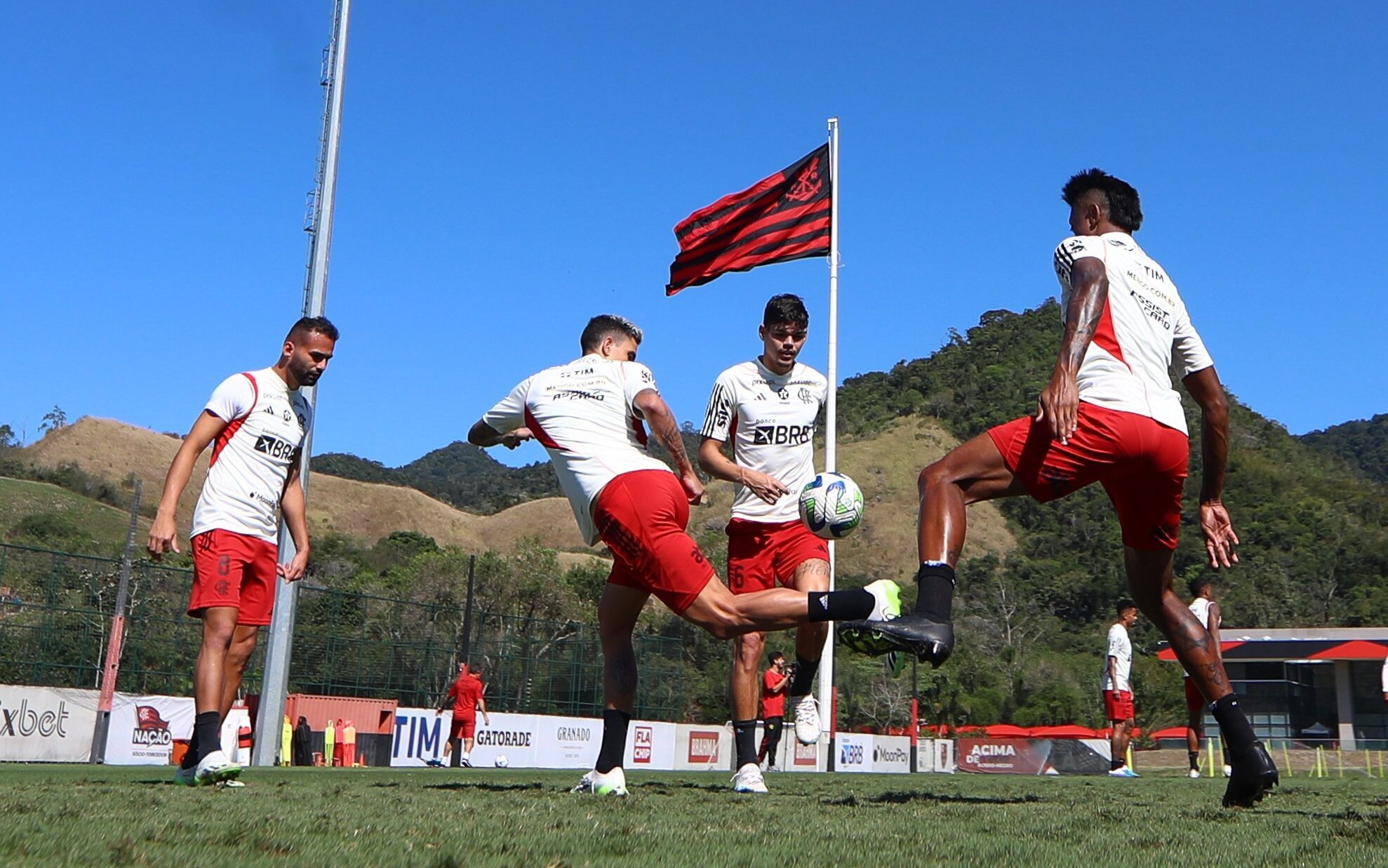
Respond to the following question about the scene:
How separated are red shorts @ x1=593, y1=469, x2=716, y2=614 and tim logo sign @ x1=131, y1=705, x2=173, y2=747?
1419 centimetres

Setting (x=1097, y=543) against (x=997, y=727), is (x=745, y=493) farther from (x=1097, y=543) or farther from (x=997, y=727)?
(x=1097, y=543)

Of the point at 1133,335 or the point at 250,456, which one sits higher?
the point at 1133,335

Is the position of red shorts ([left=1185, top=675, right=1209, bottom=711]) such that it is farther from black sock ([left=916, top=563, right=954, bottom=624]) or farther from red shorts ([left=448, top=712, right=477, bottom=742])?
red shorts ([left=448, top=712, right=477, bottom=742])

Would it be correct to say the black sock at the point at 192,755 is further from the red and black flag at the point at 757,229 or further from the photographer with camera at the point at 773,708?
the red and black flag at the point at 757,229

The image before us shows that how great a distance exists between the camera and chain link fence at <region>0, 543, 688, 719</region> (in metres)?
16.6

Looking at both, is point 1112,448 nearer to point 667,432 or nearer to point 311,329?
point 667,432

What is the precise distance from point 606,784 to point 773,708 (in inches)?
193

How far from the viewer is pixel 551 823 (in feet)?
11.8

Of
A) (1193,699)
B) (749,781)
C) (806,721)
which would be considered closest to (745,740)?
(749,781)

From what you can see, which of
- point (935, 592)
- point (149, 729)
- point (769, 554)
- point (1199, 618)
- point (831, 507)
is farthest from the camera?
point (149, 729)

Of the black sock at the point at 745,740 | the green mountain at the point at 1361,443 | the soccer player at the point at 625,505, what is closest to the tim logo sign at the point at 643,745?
the black sock at the point at 745,740

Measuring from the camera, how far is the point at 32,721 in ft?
52.3

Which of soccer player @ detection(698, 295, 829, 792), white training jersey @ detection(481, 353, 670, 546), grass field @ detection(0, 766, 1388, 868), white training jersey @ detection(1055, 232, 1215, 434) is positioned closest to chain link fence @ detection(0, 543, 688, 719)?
soccer player @ detection(698, 295, 829, 792)

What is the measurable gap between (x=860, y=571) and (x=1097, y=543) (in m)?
18.1
